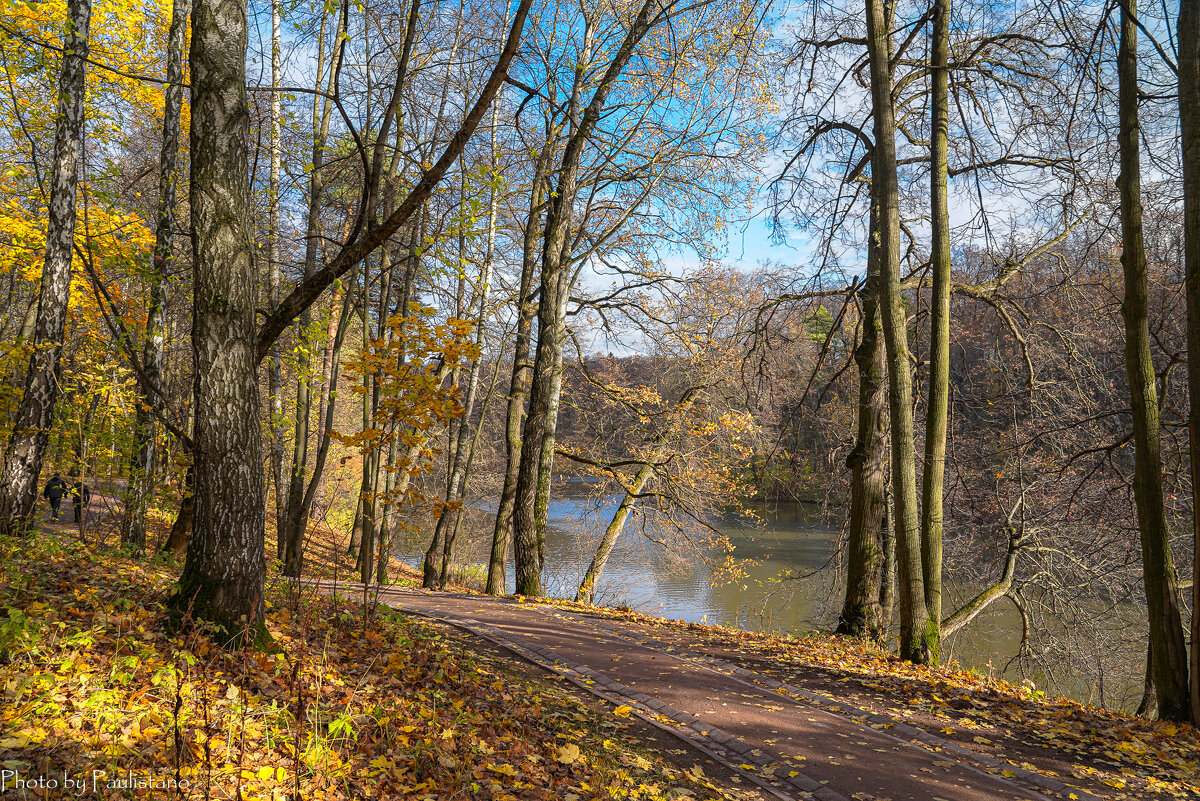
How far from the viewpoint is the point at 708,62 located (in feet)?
31.9

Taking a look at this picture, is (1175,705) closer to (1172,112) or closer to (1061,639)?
(1172,112)

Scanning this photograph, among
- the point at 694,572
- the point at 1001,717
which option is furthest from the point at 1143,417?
the point at 694,572

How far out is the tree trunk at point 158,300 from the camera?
6801 mm

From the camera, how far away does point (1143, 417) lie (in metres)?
5.80

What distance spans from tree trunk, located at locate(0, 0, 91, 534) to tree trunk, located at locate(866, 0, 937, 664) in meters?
Answer: 8.35

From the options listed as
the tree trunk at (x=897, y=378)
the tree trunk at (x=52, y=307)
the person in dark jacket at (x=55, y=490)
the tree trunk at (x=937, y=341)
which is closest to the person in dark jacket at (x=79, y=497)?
the tree trunk at (x=52, y=307)

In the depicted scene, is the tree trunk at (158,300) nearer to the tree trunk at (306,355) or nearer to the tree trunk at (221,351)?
the tree trunk at (306,355)

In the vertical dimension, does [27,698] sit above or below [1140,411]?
below

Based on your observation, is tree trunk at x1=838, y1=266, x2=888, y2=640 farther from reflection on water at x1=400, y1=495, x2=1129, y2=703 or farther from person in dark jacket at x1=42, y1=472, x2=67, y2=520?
person in dark jacket at x1=42, y1=472, x2=67, y2=520

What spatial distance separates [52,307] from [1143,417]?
1099cm

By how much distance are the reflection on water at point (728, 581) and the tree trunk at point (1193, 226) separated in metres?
4.68

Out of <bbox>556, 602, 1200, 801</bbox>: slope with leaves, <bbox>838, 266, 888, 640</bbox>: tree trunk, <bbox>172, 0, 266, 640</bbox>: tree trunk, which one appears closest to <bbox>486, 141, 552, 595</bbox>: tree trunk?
<bbox>556, 602, 1200, 801</bbox>: slope with leaves

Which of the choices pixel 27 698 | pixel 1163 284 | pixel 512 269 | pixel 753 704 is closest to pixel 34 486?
pixel 27 698

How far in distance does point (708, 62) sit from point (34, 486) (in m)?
10.4
